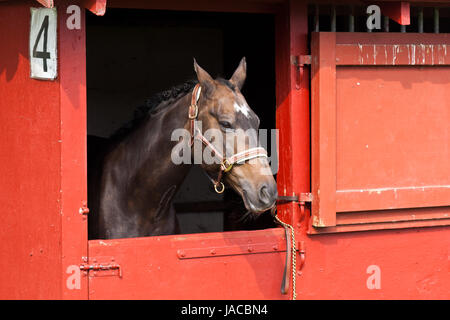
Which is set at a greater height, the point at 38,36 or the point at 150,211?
the point at 38,36

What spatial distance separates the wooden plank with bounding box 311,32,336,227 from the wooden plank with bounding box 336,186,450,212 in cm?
9

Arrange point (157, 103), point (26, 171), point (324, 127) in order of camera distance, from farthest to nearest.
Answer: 1. point (157, 103)
2. point (324, 127)
3. point (26, 171)

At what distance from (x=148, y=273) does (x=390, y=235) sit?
61.9 inches

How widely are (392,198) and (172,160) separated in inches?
54.6

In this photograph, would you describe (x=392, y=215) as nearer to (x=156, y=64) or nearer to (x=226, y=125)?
(x=226, y=125)

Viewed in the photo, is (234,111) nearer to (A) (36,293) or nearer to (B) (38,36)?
(B) (38,36)

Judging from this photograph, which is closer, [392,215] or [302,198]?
[302,198]

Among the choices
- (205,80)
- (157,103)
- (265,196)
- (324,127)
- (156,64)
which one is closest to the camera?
(265,196)

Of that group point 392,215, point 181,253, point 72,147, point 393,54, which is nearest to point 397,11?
point 393,54

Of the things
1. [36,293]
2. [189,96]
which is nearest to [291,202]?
[189,96]

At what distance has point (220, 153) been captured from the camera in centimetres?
359

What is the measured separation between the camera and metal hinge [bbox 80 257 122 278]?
3.51 m

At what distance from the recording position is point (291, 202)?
3.97 m

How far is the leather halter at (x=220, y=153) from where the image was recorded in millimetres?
3498
